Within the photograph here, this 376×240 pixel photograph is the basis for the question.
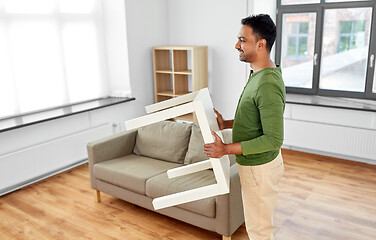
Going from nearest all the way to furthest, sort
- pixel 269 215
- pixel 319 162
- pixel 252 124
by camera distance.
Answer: pixel 252 124
pixel 269 215
pixel 319 162

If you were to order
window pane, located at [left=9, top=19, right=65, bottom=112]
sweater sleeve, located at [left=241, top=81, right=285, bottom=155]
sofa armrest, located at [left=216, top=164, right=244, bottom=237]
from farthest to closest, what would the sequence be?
window pane, located at [left=9, top=19, right=65, bottom=112] < sofa armrest, located at [left=216, top=164, right=244, bottom=237] < sweater sleeve, located at [left=241, top=81, right=285, bottom=155]

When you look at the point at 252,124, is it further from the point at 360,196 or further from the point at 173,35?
the point at 173,35

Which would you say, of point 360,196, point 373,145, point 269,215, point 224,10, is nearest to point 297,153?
point 373,145

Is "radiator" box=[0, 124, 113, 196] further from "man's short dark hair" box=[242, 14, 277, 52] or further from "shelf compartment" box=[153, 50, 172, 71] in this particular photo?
"man's short dark hair" box=[242, 14, 277, 52]

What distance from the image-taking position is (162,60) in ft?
17.6

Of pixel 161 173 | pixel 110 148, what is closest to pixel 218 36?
pixel 110 148

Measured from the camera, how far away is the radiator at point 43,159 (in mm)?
3633

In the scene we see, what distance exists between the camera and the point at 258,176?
1685 millimetres

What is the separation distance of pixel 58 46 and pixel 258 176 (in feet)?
11.7

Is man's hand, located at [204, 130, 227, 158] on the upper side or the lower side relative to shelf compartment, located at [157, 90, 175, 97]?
upper

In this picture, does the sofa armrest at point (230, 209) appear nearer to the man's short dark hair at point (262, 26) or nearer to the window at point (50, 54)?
the man's short dark hair at point (262, 26)

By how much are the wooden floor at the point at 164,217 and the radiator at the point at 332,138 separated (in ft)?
0.80

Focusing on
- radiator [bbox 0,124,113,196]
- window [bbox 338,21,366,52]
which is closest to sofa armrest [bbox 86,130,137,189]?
radiator [bbox 0,124,113,196]

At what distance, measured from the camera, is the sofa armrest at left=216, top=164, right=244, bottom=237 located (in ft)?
8.14
